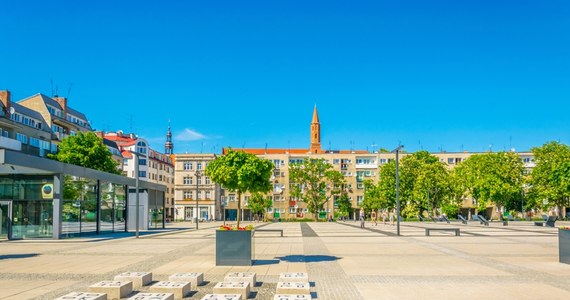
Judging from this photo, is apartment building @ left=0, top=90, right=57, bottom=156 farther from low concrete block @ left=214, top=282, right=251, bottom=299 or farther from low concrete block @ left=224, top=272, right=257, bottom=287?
low concrete block @ left=214, top=282, right=251, bottom=299

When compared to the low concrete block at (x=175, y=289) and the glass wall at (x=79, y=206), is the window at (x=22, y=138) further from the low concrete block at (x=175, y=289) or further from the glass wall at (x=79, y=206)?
the low concrete block at (x=175, y=289)

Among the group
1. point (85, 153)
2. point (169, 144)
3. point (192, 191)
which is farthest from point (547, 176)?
point (169, 144)

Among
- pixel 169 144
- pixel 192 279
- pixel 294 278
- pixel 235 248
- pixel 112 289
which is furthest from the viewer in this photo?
pixel 169 144

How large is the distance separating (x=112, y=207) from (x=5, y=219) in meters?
8.54

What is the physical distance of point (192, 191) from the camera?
10375cm

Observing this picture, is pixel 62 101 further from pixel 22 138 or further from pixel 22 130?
pixel 22 138

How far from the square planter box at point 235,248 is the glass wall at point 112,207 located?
23.4 m

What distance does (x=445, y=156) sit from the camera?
371 feet

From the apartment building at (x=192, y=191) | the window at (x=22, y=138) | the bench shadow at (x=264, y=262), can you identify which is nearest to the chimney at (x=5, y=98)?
the window at (x=22, y=138)

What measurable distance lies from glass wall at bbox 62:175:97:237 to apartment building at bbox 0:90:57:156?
88.7 feet

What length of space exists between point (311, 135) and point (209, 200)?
74019mm

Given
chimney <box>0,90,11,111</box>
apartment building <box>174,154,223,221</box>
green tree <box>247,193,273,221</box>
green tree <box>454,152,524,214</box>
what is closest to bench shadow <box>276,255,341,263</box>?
chimney <box>0,90,11,111</box>

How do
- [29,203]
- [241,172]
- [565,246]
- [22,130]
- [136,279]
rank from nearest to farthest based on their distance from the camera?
[136,279] < [565,246] < [241,172] < [29,203] < [22,130]

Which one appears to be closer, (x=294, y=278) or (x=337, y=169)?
(x=294, y=278)
